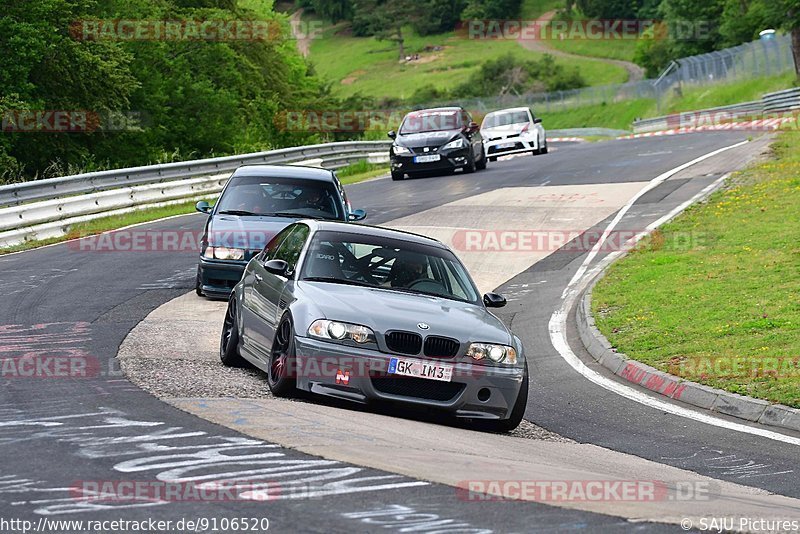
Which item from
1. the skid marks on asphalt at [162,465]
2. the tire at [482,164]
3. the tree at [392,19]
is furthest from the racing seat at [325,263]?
the tree at [392,19]

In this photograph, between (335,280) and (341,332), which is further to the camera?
(335,280)

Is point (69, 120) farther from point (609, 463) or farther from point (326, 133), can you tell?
point (609, 463)

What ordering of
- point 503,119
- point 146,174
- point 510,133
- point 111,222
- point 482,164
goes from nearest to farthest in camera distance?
point 111,222, point 146,174, point 482,164, point 510,133, point 503,119

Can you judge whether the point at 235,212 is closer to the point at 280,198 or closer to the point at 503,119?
the point at 280,198

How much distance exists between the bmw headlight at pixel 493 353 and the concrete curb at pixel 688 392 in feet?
7.75

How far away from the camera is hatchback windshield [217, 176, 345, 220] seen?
16.8 metres

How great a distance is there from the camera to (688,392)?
11734 mm

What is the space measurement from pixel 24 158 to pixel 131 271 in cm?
1797

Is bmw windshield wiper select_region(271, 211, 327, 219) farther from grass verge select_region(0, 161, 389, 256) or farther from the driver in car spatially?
grass verge select_region(0, 161, 389, 256)

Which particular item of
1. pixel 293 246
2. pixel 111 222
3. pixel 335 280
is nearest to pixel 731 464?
pixel 335 280

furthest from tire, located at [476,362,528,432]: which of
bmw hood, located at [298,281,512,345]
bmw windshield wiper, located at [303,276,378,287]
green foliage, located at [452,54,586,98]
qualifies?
green foliage, located at [452,54,586,98]

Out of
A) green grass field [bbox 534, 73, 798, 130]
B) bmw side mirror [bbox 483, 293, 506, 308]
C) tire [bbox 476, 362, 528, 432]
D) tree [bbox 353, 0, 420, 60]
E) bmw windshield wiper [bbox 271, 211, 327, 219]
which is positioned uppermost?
tree [bbox 353, 0, 420, 60]

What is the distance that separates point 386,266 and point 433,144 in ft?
77.8

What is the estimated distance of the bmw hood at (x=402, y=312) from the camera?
31.5 ft
